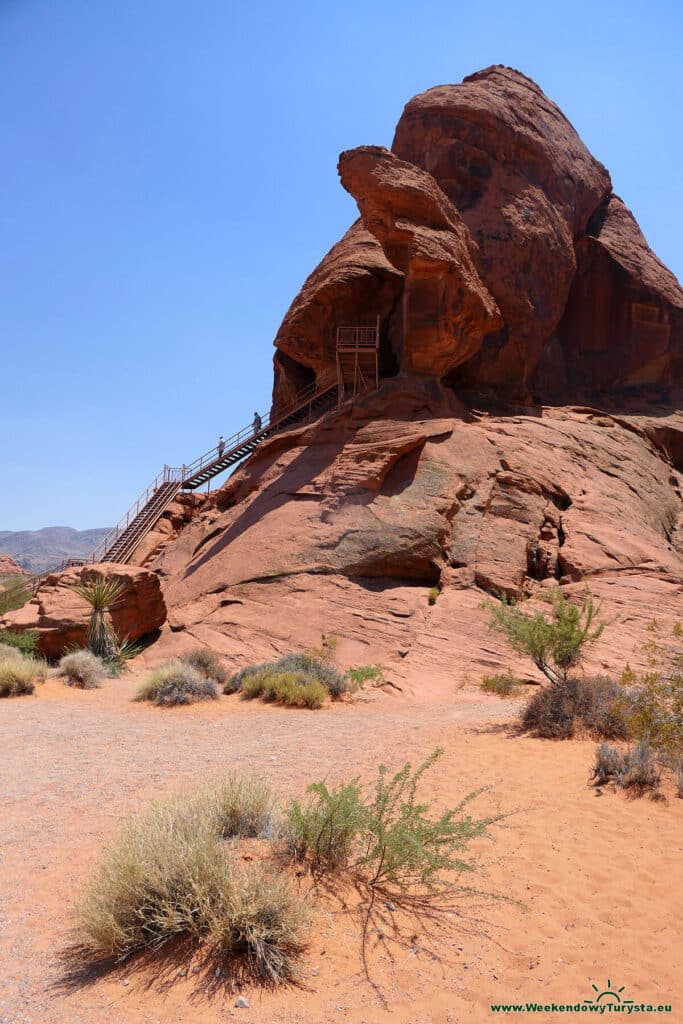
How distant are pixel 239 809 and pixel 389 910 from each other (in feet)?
4.20

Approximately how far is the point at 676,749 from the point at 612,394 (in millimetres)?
25655

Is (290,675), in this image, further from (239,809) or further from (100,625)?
(239,809)

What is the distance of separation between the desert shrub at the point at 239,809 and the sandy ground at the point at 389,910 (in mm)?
875

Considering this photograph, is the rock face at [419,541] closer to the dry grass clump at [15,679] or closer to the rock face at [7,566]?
the dry grass clump at [15,679]

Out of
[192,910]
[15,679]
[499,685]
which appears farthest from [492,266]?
[192,910]

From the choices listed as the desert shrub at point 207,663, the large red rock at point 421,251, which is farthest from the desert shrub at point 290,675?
the large red rock at point 421,251

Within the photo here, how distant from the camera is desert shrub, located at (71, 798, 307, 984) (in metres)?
3.54

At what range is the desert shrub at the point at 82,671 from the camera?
12438mm

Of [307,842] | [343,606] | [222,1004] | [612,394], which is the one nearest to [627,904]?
[307,842]

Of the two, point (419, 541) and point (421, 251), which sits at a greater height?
point (421, 251)

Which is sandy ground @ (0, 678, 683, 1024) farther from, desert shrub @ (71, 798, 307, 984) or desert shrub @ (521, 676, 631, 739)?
desert shrub @ (521, 676, 631, 739)

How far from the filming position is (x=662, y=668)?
1302 centimetres

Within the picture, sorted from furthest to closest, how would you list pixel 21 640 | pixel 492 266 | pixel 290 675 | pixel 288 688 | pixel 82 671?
pixel 492 266, pixel 21 640, pixel 82 671, pixel 290 675, pixel 288 688

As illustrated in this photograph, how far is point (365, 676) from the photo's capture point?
13.0 meters
